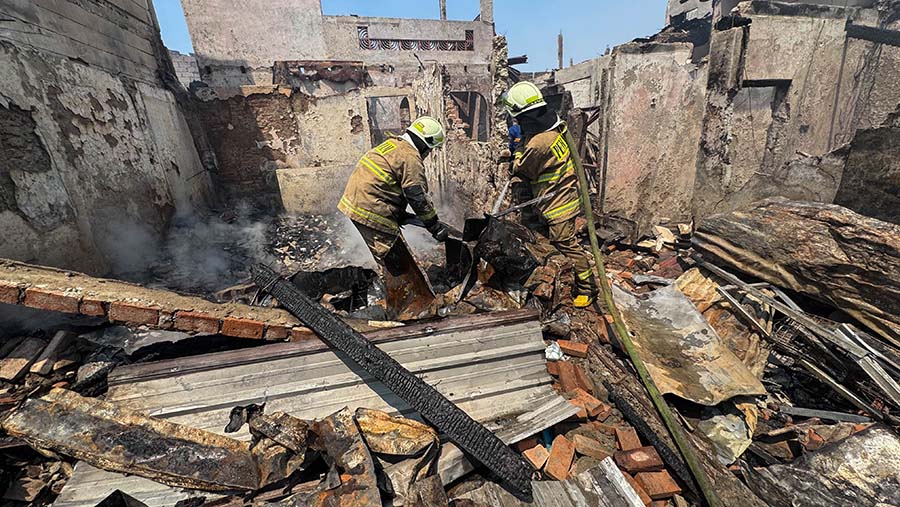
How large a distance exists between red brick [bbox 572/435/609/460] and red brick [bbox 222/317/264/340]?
6.90 feet

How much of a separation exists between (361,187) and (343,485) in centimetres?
250

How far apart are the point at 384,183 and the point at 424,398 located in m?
2.09

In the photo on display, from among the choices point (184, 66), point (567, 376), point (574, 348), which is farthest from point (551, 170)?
point (184, 66)

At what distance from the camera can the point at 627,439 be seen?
208 centimetres

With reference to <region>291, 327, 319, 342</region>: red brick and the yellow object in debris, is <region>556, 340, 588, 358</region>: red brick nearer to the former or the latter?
the yellow object in debris

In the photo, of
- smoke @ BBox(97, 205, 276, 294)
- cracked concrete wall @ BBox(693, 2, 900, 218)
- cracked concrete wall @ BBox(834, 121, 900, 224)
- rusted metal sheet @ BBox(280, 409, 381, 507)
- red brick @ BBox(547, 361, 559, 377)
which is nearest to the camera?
rusted metal sheet @ BBox(280, 409, 381, 507)

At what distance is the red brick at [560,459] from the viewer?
1926 millimetres

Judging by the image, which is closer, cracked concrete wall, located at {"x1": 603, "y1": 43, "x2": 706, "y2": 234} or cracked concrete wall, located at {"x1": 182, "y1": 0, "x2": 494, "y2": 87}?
cracked concrete wall, located at {"x1": 603, "y1": 43, "x2": 706, "y2": 234}

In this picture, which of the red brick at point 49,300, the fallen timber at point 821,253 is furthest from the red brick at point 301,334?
the fallen timber at point 821,253

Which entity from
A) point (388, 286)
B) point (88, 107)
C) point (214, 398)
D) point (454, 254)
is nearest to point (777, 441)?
point (454, 254)

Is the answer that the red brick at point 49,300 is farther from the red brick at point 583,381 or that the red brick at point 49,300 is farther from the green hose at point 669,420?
the green hose at point 669,420

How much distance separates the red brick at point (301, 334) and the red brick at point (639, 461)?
198 centimetres

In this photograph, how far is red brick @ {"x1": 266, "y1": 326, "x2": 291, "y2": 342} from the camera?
2.17 m

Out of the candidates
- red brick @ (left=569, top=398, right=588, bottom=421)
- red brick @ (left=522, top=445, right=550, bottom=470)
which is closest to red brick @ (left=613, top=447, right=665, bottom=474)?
red brick @ (left=569, top=398, right=588, bottom=421)
